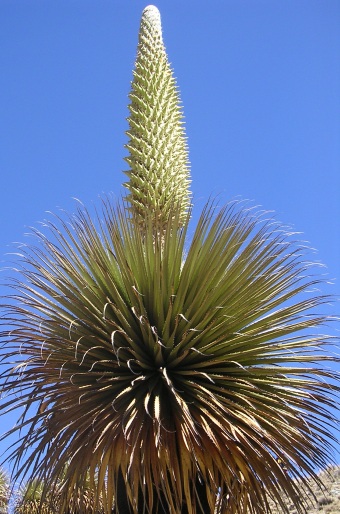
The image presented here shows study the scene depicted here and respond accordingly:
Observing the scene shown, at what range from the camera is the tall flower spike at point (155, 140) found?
221 inches

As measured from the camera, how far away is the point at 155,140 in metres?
5.85

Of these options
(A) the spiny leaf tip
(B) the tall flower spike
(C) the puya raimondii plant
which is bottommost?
(C) the puya raimondii plant

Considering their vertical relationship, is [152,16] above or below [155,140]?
above

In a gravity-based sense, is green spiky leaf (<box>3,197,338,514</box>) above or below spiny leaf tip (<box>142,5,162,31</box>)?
below

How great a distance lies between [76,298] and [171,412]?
3.59 ft

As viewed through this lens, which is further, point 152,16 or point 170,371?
point 152,16

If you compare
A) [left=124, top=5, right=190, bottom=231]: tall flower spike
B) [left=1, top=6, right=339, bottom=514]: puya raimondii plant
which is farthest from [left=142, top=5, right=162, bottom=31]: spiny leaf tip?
[left=1, top=6, right=339, bottom=514]: puya raimondii plant

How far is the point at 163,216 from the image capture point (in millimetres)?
5496

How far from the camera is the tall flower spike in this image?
561cm

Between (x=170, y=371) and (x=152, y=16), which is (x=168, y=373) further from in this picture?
(x=152, y=16)

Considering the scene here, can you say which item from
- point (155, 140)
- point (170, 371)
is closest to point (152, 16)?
point (155, 140)

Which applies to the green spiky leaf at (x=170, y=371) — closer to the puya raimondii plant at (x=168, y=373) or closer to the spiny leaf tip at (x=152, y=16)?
the puya raimondii plant at (x=168, y=373)

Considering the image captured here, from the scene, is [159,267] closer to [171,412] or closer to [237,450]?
[171,412]

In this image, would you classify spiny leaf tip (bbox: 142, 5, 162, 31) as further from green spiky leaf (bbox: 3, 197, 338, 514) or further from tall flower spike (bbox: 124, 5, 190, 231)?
green spiky leaf (bbox: 3, 197, 338, 514)
